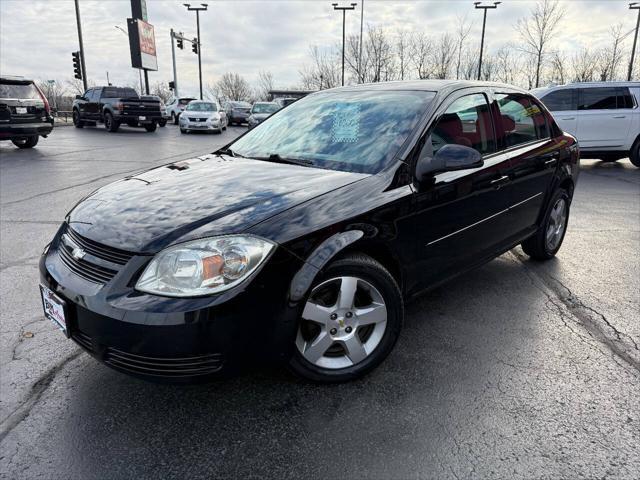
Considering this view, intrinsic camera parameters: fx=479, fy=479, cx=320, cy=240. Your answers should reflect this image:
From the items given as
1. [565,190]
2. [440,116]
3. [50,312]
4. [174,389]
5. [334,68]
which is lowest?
[174,389]

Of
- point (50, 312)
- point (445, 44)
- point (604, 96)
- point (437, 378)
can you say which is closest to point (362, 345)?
point (437, 378)

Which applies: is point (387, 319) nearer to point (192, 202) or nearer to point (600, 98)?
point (192, 202)

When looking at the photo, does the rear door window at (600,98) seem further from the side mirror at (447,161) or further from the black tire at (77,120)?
the black tire at (77,120)

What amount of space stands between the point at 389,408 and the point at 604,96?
1105 centimetres

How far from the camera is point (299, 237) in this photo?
2.22 meters

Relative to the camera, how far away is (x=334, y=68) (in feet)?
157

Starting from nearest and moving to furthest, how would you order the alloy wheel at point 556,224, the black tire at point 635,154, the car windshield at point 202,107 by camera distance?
1. the alloy wheel at point 556,224
2. the black tire at point 635,154
3. the car windshield at point 202,107

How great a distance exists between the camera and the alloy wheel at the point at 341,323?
7.88 ft

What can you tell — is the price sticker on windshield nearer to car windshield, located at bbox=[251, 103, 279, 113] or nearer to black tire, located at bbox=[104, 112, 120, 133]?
black tire, located at bbox=[104, 112, 120, 133]

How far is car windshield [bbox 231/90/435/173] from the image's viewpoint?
2.88m

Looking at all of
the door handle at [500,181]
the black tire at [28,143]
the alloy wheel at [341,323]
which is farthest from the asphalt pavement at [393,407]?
the black tire at [28,143]

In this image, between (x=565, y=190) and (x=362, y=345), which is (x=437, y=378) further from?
(x=565, y=190)

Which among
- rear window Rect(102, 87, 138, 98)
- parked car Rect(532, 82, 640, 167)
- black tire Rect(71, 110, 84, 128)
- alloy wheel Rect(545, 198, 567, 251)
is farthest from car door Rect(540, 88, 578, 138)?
black tire Rect(71, 110, 84, 128)

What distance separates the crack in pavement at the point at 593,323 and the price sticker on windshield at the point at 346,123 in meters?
1.98
